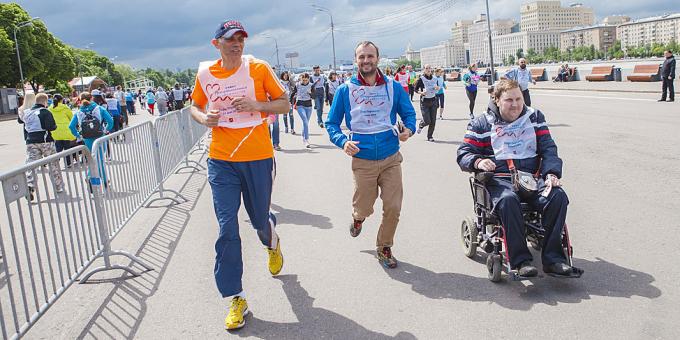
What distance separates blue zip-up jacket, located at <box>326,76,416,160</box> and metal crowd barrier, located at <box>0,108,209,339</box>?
2.16 metres

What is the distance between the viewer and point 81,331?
4121 millimetres

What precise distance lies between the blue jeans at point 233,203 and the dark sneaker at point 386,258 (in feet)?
3.79

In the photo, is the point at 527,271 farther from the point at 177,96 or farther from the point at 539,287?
the point at 177,96

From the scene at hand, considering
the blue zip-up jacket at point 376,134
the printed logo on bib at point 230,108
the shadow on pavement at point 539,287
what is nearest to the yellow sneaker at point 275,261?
the shadow on pavement at point 539,287

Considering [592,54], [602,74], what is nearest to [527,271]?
[602,74]

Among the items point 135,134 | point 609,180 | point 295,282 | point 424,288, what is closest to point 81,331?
point 295,282

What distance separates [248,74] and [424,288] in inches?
81.4

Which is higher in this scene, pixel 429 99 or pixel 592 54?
pixel 592 54

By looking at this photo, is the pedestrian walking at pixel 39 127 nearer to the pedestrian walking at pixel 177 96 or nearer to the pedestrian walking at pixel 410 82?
the pedestrian walking at pixel 410 82

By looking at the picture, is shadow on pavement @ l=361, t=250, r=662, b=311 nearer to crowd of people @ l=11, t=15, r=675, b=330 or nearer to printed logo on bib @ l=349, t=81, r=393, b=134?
crowd of people @ l=11, t=15, r=675, b=330

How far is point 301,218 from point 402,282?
2625mm

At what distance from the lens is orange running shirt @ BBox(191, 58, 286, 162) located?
4.20 meters

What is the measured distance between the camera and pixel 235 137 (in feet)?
13.8

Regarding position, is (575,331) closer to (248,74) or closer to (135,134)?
(248,74)
